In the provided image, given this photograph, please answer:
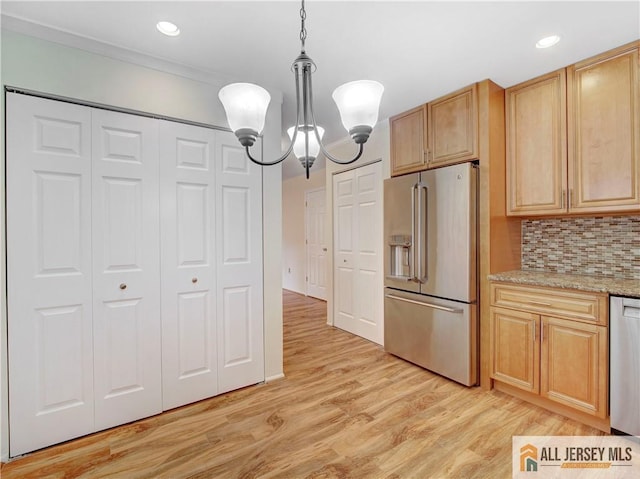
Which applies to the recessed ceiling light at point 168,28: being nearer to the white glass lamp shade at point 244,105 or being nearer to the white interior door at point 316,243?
the white glass lamp shade at point 244,105

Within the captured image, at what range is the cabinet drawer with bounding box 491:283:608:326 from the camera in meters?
1.93

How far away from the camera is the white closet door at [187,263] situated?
2.15 meters

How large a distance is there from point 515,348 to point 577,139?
5.11 feet

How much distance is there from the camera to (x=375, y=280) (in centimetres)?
351

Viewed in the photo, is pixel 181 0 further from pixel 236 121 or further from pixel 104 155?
pixel 104 155

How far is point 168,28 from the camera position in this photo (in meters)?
1.79

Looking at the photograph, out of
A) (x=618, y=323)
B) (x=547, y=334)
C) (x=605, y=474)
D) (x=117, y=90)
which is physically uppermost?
(x=117, y=90)

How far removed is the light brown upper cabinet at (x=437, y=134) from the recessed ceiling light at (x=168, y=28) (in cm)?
207

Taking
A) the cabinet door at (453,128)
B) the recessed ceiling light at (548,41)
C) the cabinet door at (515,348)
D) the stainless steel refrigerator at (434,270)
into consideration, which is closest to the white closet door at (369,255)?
the stainless steel refrigerator at (434,270)

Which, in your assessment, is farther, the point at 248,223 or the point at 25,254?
the point at 248,223

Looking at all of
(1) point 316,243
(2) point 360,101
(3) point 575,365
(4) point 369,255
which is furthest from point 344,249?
(2) point 360,101

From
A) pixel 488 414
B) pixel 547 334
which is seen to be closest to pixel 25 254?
pixel 488 414

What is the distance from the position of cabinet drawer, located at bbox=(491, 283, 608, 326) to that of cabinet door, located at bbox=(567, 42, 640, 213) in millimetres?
613

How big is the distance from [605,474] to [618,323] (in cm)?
81
